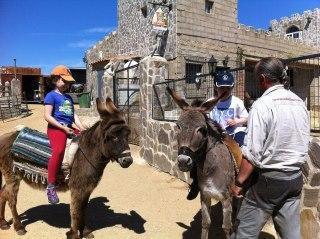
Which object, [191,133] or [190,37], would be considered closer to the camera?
[191,133]

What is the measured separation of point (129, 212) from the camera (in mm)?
6473

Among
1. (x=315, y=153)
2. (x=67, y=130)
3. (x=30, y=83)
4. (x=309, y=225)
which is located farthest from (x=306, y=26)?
(x=67, y=130)

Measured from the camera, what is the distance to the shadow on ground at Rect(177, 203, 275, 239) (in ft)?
17.6

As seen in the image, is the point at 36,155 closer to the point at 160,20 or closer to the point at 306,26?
the point at 160,20

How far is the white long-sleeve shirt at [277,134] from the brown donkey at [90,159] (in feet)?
6.65

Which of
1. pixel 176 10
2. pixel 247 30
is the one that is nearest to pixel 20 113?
pixel 176 10

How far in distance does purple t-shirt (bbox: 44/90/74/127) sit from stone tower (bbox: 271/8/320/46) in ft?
93.1

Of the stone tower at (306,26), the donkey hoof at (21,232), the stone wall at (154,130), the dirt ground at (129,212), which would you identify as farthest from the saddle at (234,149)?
the stone tower at (306,26)

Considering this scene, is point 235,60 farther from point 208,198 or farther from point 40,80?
point 40,80

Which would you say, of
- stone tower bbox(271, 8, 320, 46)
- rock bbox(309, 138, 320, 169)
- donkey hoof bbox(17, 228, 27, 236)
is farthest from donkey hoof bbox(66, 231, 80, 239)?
stone tower bbox(271, 8, 320, 46)

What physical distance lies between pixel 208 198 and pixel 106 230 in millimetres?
2006

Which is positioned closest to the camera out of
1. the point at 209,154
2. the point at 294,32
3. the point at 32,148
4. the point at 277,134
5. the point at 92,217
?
the point at 277,134

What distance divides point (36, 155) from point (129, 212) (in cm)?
208

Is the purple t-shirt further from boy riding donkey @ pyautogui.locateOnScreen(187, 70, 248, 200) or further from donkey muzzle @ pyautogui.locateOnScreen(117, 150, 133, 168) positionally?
boy riding donkey @ pyautogui.locateOnScreen(187, 70, 248, 200)
